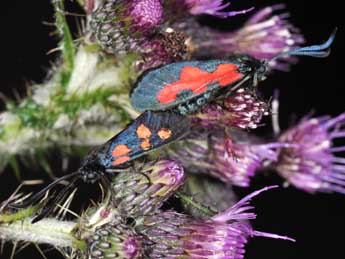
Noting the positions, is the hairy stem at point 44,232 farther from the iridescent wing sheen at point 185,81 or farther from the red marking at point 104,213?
the iridescent wing sheen at point 185,81

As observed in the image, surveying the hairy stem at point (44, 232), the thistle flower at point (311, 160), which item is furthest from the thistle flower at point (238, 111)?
the thistle flower at point (311, 160)

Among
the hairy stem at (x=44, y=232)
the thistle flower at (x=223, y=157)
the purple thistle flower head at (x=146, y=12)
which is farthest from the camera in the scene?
the thistle flower at (x=223, y=157)

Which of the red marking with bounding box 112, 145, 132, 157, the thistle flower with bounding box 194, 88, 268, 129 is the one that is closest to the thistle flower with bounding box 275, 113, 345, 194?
the thistle flower with bounding box 194, 88, 268, 129

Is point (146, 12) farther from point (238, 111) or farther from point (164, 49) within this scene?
point (238, 111)

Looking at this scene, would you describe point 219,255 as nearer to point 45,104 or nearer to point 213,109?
point 213,109

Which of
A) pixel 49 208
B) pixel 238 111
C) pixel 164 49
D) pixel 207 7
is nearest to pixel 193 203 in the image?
pixel 238 111

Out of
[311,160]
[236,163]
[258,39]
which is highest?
[258,39]
